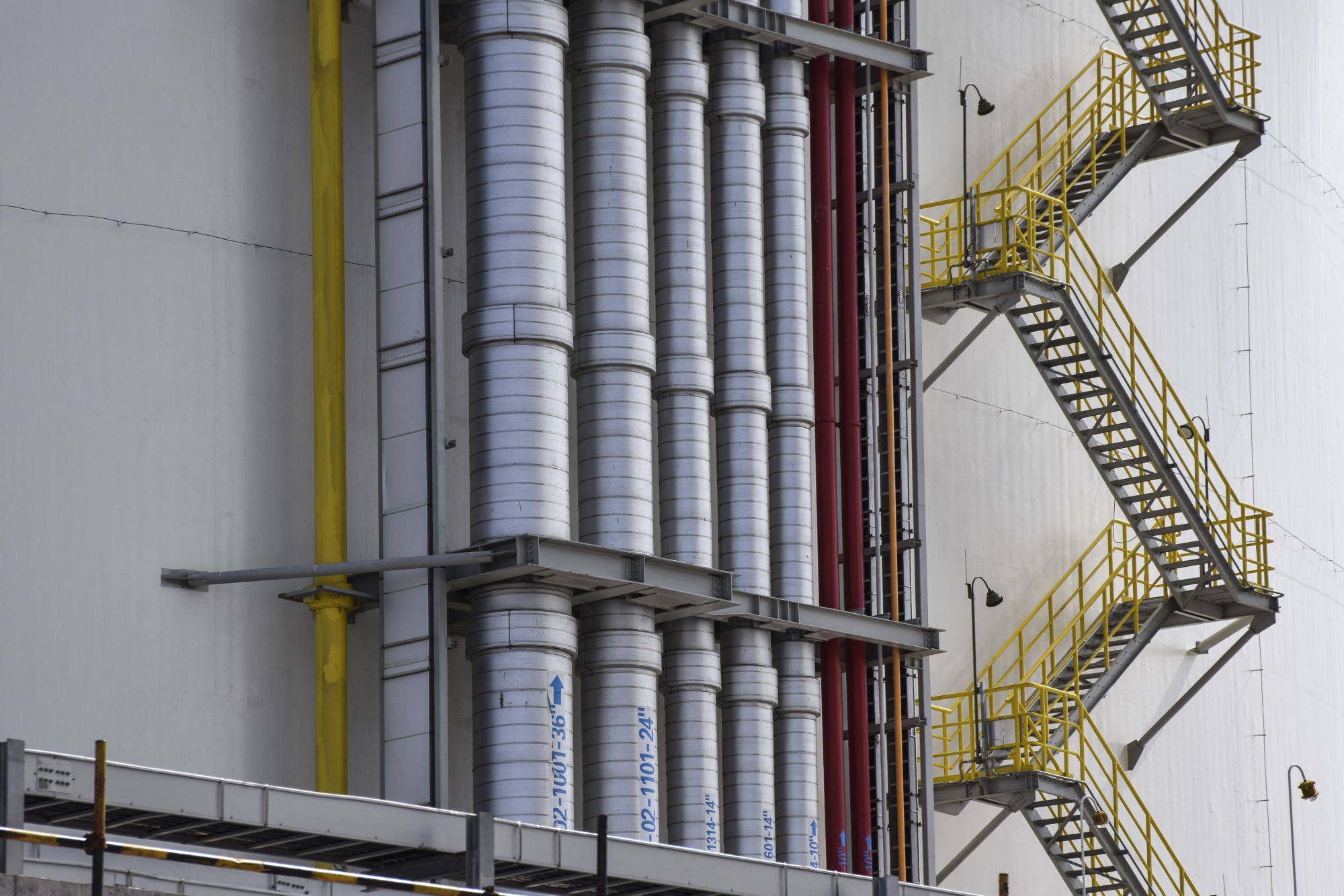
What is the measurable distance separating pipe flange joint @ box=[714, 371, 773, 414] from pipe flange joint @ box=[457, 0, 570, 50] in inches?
176

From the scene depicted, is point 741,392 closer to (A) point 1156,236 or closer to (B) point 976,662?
(B) point 976,662

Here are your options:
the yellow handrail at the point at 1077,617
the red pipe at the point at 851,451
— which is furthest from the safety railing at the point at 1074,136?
the yellow handrail at the point at 1077,617

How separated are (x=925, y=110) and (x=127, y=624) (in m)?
15.1

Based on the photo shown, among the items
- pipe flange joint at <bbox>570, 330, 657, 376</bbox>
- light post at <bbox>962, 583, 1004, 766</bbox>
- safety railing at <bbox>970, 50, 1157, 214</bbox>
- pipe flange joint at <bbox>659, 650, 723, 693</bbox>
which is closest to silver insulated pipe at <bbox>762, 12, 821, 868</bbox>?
pipe flange joint at <bbox>659, 650, 723, 693</bbox>

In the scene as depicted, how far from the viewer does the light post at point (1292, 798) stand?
37.1m

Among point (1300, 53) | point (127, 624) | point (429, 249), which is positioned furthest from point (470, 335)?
point (1300, 53)

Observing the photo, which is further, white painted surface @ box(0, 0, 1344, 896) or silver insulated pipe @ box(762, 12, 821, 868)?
silver insulated pipe @ box(762, 12, 821, 868)

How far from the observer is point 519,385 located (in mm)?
23281

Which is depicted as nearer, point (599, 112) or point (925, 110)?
point (599, 112)

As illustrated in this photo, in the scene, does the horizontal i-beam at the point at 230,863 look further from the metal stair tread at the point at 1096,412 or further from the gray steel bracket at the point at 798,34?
the metal stair tread at the point at 1096,412

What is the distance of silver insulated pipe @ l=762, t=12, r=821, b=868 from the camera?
25969mm

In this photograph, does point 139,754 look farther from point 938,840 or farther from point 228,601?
point 938,840

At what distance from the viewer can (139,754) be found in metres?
21.2

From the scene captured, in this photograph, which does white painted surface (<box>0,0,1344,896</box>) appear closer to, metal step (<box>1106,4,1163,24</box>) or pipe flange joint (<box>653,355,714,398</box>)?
pipe flange joint (<box>653,355,714,398</box>)
